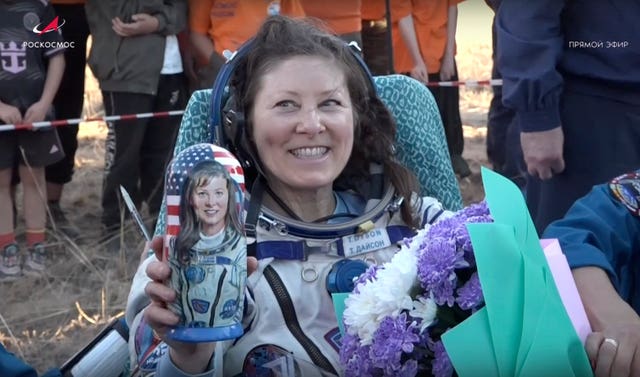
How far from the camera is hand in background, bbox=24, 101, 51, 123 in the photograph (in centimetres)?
503

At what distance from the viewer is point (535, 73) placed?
300cm

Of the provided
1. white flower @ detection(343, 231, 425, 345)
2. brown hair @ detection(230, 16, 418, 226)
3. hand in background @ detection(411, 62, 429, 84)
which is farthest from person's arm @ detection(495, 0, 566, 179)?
hand in background @ detection(411, 62, 429, 84)

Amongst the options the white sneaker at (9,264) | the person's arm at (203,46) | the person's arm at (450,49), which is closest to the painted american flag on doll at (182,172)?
the white sneaker at (9,264)

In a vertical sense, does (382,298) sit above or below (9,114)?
above

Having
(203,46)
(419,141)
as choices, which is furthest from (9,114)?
(419,141)

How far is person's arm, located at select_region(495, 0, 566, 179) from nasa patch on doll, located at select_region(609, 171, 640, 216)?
2.93 ft

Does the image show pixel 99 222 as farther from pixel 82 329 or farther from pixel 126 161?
pixel 82 329

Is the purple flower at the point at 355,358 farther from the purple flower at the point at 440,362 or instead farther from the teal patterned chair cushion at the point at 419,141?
the teal patterned chair cushion at the point at 419,141

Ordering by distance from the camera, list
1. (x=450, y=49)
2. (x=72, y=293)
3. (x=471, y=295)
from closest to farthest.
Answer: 1. (x=471, y=295)
2. (x=72, y=293)
3. (x=450, y=49)

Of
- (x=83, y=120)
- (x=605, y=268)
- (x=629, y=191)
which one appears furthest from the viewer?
(x=83, y=120)

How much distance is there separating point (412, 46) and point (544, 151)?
11.6ft

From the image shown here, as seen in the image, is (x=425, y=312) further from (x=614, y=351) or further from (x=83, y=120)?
(x=83, y=120)

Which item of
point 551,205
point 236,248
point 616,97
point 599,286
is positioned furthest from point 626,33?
point 236,248

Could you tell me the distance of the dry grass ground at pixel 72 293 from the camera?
4.18 m
